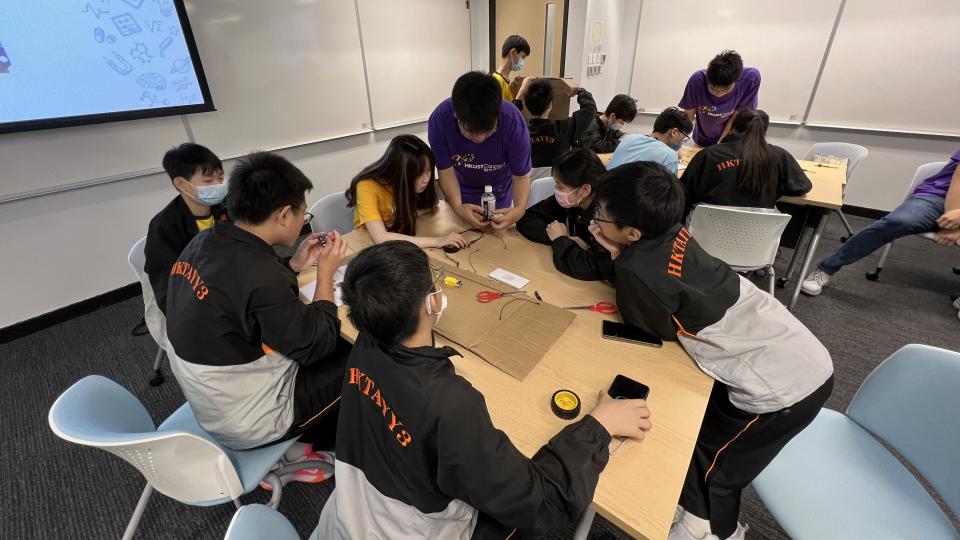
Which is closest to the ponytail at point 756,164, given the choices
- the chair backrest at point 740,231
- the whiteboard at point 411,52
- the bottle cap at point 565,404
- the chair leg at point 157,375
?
the chair backrest at point 740,231

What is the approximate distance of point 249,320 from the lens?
112cm

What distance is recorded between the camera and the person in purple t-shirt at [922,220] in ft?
7.95

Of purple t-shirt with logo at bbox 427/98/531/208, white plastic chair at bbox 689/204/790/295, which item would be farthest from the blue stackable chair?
purple t-shirt with logo at bbox 427/98/531/208

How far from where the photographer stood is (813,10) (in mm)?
3742

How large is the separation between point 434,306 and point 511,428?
1.24 ft

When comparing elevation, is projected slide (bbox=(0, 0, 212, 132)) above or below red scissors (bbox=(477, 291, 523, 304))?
above

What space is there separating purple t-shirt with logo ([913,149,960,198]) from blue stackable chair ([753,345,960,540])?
8.06ft

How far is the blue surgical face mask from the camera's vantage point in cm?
175

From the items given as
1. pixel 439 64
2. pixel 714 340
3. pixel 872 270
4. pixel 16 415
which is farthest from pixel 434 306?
pixel 439 64

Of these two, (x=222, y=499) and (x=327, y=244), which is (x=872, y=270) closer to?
(x=327, y=244)

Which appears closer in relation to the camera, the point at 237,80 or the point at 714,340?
the point at 714,340

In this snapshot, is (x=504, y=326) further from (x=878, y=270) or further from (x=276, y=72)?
(x=878, y=270)

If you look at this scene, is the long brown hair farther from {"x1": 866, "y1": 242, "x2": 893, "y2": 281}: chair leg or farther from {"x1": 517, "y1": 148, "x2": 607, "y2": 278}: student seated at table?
{"x1": 866, "y1": 242, "x2": 893, "y2": 281}: chair leg

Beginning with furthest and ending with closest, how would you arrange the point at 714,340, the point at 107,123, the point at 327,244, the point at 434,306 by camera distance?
the point at 107,123 → the point at 327,244 → the point at 714,340 → the point at 434,306
